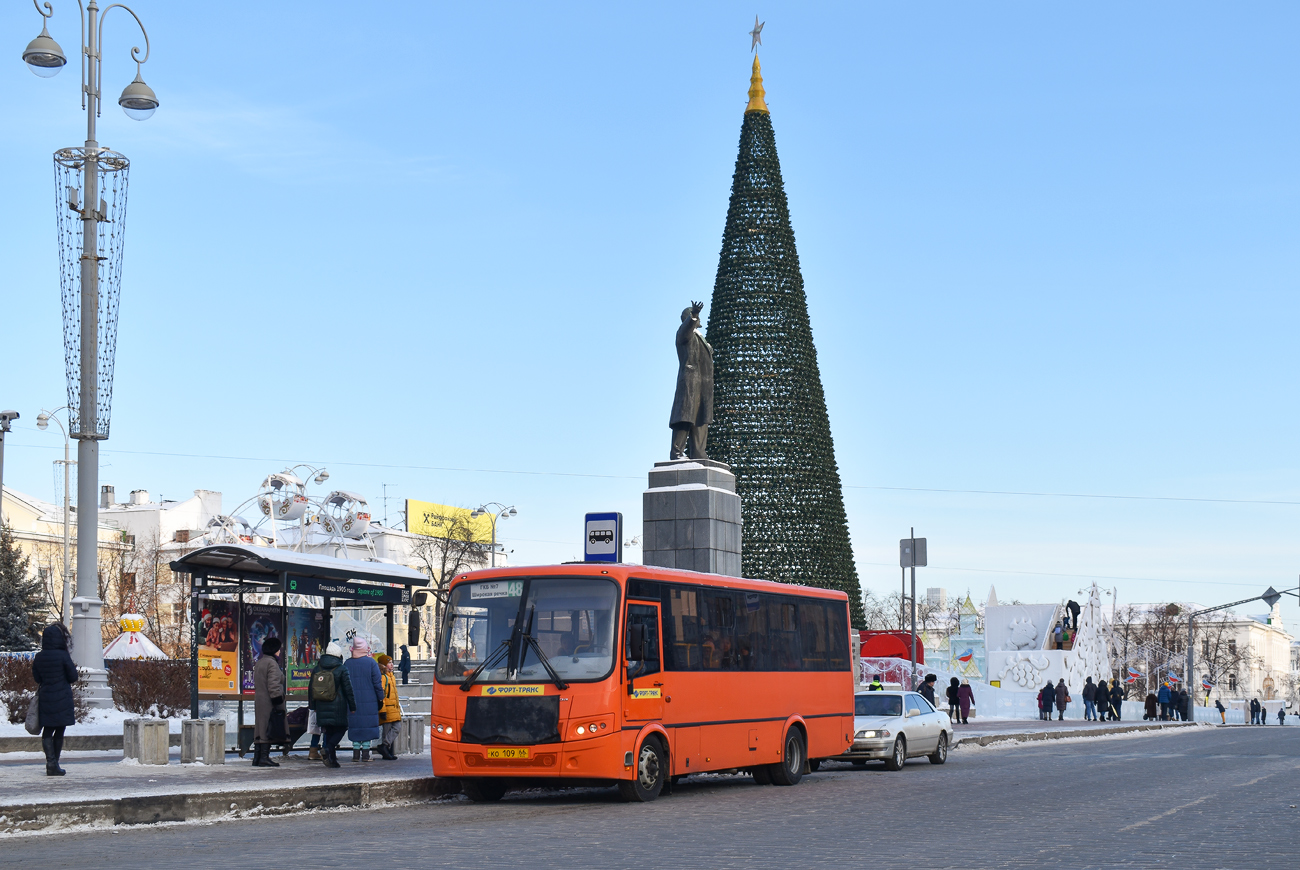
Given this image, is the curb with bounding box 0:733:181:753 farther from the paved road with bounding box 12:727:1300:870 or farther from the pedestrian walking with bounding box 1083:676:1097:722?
the pedestrian walking with bounding box 1083:676:1097:722

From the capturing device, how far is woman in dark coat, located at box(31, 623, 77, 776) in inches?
658

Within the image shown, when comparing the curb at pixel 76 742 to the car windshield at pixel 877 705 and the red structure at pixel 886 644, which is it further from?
the red structure at pixel 886 644

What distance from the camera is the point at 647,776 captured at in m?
16.8

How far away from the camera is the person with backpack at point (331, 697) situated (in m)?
18.3

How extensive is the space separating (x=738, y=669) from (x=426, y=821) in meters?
5.63

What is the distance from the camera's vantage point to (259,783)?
1592cm

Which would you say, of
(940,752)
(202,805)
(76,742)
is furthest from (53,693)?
(940,752)

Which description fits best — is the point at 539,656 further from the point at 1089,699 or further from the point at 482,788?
the point at 1089,699

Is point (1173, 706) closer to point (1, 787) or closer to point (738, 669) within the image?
point (738, 669)

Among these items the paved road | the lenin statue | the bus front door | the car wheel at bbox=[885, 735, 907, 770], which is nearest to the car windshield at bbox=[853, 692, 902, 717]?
the car wheel at bbox=[885, 735, 907, 770]

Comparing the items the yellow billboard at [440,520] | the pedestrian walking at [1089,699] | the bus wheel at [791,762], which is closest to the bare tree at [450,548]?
the yellow billboard at [440,520]

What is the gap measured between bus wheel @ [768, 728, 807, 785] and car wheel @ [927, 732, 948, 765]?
5848mm

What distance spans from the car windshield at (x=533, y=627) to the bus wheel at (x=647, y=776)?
1.21 meters

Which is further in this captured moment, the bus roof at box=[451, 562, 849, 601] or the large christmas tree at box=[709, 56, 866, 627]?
the large christmas tree at box=[709, 56, 866, 627]
